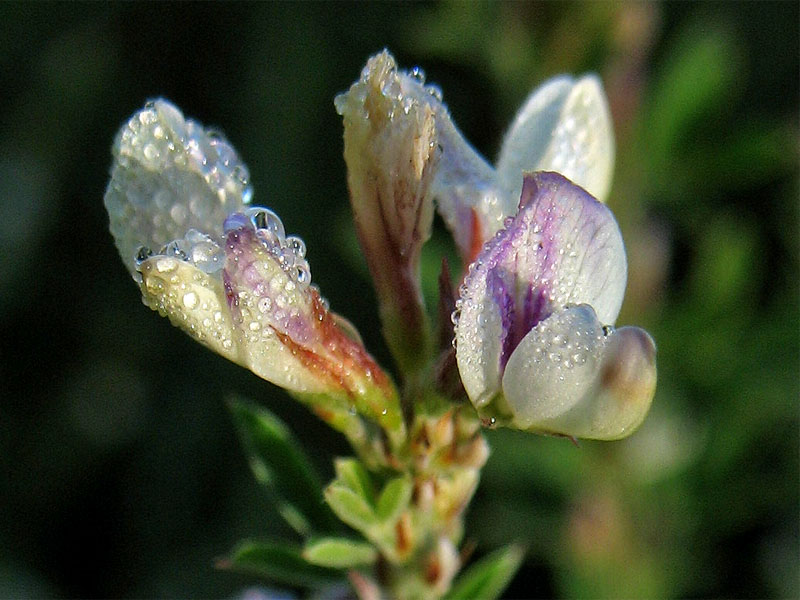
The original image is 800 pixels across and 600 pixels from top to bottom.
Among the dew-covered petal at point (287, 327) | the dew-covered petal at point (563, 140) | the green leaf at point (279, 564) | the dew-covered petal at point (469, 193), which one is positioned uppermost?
the dew-covered petal at point (563, 140)

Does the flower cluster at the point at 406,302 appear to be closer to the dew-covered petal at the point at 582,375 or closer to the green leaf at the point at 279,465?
the dew-covered petal at the point at 582,375

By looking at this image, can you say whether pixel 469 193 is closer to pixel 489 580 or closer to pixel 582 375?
pixel 582 375

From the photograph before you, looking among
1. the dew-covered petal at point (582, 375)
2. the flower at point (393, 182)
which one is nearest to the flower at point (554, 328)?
the dew-covered petal at point (582, 375)

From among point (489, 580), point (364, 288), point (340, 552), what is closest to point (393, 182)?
point (340, 552)

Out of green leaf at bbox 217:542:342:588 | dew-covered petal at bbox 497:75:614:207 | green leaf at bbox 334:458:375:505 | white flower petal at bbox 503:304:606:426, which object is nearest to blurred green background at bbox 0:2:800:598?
dew-covered petal at bbox 497:75:614:207

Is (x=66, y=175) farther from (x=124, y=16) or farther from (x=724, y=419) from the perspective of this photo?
(x=724, y=419)
